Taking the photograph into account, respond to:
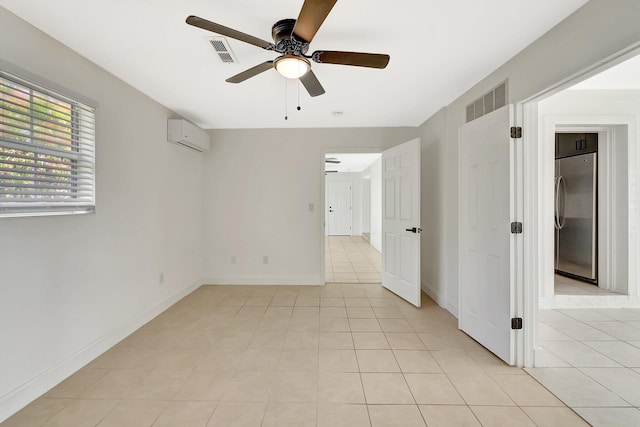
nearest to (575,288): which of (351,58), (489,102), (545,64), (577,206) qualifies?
(577,206)

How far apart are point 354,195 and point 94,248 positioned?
842cm

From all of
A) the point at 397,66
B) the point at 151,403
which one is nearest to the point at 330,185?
the point at 397,66

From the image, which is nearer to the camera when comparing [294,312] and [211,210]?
[294,312]

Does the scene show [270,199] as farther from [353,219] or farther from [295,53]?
[353,219]

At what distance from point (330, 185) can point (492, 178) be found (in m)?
7.81

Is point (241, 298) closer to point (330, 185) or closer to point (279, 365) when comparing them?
point (279, 365)

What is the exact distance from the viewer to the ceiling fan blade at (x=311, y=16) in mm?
1167

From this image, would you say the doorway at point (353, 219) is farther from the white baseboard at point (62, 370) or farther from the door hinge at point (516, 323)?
the white baseboard at point (62, 370)

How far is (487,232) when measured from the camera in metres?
2.29

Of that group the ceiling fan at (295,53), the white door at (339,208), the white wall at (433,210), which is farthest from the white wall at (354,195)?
the ceiling fan at (295,53)

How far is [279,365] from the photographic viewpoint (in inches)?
81.7

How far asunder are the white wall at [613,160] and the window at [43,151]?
15.1 feet

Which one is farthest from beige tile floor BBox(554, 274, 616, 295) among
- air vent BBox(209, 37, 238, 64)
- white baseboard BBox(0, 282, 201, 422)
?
white baseboard BBox(0, 282, 201, 422)

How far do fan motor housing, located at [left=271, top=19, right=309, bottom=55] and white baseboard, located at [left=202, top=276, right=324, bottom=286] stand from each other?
3.16 m
